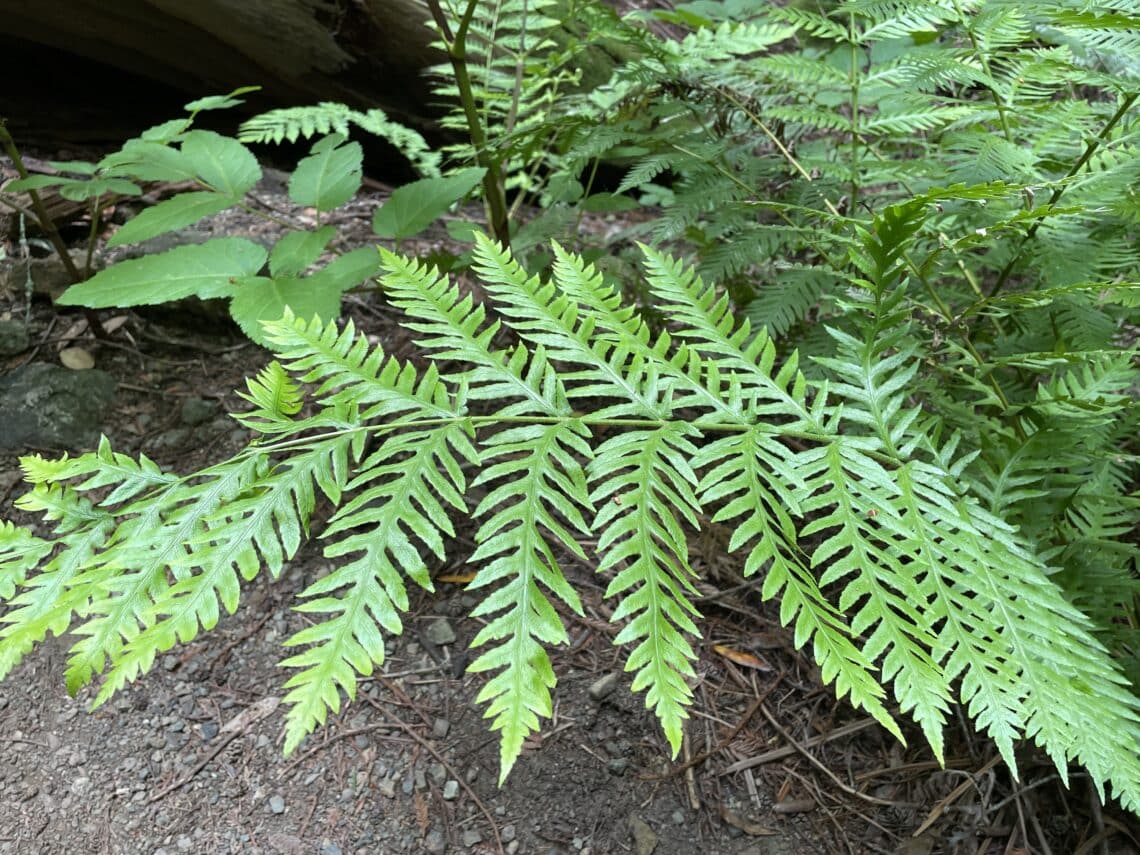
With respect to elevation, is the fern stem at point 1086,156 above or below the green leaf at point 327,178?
above

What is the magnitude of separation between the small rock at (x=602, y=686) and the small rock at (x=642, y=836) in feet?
0.95

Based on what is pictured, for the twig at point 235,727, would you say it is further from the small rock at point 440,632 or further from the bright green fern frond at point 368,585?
the bright green fern frond at point 368,585

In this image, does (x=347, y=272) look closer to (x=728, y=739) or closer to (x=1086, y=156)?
(x=728, y=739)

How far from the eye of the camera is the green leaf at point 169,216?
2.19 metres

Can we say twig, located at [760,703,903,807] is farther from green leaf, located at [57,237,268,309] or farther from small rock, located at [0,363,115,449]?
small rock, located at [0,363,115,449]

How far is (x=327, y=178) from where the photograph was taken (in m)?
2.36

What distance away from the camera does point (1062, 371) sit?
2012mm

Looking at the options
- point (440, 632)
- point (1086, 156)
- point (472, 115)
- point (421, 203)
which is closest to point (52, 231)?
point (421, 203)

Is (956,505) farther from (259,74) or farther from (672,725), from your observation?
(259,74)

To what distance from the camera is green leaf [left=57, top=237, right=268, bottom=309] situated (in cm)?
199

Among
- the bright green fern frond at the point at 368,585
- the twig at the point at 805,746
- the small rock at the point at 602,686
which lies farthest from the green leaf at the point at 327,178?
the twig at the point at 805,746

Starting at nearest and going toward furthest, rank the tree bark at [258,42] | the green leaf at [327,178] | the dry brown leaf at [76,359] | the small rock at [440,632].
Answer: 1. the small rock at [440,632]
2. the green leaf at [327,178]
3. the dry brown leaf at [76,359]
4. the tree bark at [258,42]

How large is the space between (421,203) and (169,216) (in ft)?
2.51

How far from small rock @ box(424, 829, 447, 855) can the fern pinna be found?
0.60 metres
